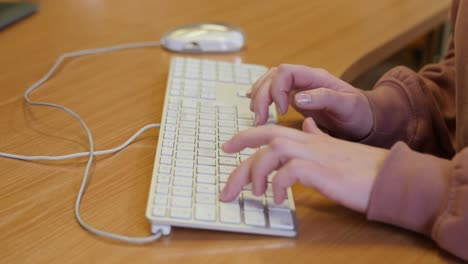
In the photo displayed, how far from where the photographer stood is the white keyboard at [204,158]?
0.53 metres

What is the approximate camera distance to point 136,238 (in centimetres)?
53

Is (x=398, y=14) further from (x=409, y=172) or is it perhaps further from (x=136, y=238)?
(x=136, y=238)

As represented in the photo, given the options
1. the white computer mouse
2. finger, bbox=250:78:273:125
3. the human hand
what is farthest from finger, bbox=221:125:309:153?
the white computer mouse

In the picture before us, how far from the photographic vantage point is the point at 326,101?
2.27 ft

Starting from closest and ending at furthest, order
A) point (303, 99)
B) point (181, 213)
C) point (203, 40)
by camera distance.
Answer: point (181, 213), point (303, 99), point (203, 40)

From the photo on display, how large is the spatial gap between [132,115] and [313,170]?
1.01 ft

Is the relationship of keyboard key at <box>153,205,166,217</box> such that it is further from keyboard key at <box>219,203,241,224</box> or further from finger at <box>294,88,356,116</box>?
finger at <box>294,88,356,116</box>

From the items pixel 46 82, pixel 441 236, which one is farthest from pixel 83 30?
pixel 441 236

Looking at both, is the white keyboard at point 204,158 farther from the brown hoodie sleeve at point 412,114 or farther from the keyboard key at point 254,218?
the brown hoodie sleeve at point 412,114

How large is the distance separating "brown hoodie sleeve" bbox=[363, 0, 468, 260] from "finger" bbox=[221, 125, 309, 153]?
10cm

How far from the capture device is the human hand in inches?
21.4

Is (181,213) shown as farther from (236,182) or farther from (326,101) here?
(326,101)

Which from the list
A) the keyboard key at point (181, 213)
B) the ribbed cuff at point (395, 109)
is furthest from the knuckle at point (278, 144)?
the ribbed cuff at point (395, 109)

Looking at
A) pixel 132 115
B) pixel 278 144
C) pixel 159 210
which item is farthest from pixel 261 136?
pixel 132 115
